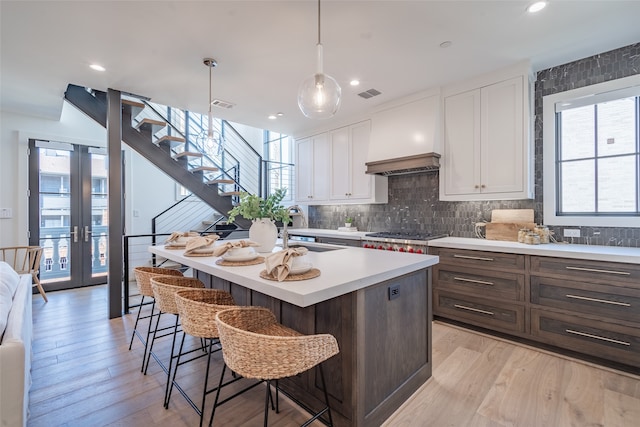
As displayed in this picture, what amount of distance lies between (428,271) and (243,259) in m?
1.31

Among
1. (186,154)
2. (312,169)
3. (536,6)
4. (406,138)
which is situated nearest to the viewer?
(536,6)

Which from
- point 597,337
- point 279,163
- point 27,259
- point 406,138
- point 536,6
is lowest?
point 597,337

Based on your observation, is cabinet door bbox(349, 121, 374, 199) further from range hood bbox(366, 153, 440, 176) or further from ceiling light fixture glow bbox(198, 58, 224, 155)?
ceiling light fixture glow bbox(198, 58, 224, 155)

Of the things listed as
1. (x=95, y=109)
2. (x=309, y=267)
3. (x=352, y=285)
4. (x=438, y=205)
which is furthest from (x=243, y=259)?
(x=95, y=109)

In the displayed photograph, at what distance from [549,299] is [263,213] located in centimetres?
254

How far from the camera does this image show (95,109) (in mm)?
3766

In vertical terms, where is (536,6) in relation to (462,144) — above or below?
above

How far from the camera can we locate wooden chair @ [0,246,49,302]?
3.94 m

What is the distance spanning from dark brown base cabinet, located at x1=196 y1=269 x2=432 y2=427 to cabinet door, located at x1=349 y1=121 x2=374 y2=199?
Answer: 2.35 metres

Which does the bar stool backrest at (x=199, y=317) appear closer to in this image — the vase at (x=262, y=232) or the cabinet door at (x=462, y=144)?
the vase at (x=262, y=232)

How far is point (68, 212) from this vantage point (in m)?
4.80

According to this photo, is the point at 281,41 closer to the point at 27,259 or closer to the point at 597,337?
the point at 597,337

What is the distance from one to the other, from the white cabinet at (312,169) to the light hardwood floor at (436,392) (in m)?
2.99

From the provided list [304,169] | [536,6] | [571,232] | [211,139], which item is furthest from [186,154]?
[571,232]
